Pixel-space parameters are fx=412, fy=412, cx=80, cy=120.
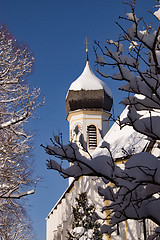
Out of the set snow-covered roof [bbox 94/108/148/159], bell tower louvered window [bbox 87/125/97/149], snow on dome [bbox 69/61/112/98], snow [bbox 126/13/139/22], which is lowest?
snow [bbox 126/13/139/22]

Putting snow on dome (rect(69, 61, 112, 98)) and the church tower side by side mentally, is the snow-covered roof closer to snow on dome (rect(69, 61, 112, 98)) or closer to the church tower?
the church tower

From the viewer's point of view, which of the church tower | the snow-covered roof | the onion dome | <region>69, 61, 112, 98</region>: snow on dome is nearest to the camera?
the snow-covered roof

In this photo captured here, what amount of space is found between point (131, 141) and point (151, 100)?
1378cm

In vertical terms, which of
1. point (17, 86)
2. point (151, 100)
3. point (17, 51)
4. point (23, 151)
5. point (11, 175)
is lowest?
point (151, 100)

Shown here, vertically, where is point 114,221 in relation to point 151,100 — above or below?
below

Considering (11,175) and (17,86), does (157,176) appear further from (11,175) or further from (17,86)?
(17,86)

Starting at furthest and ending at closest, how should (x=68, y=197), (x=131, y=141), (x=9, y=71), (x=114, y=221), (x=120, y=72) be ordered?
(x=68, y=197), (x=131, y=141), (x=9, y=71), (x=114, y=221), (x=120, y=72)

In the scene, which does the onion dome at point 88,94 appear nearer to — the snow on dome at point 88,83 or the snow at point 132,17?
the snow on dome at point 88,83

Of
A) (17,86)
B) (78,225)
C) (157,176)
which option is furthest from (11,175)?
(157,176)

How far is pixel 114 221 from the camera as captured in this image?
547 centimetres

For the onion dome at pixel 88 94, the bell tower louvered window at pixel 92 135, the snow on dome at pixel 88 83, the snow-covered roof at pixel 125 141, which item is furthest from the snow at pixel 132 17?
the snow on dome at pixel 88 83

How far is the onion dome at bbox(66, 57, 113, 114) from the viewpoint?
113ft

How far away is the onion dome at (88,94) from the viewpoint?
113ft

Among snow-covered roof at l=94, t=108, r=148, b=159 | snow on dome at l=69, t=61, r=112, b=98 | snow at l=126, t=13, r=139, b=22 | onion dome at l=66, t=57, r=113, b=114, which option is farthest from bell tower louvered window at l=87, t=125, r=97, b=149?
snow at l=126, t=13, r=139, b=22
